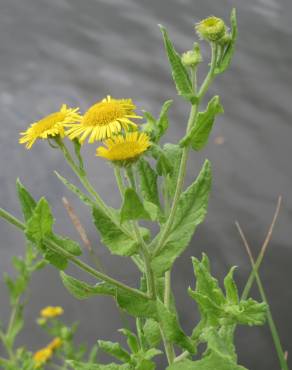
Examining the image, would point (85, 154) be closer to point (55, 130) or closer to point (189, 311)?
point (189, 311)

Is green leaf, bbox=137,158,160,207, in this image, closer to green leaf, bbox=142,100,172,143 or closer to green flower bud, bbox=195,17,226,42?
green leaf, bbox=142,100,172,143

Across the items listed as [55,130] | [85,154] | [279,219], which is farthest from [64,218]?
[55,130]

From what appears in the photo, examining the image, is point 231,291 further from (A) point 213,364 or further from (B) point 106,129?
(B) point 106,129

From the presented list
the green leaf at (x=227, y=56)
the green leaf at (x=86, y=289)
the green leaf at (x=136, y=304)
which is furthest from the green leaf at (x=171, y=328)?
the green leaf at (x=227, y=56)

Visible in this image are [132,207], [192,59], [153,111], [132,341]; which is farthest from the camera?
[153,111]

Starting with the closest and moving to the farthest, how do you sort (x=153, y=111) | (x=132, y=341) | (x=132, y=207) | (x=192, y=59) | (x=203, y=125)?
(x=132, y=207) < (x=203, y=125) < (x=192, y=59) < (x=132, y=341) < (x=153, y=111)

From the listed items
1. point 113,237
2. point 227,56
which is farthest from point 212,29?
point 113,237

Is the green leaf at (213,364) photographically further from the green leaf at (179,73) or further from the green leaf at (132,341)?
the green leaf at (179,73)

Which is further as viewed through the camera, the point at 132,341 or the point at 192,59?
the point at 132,341
